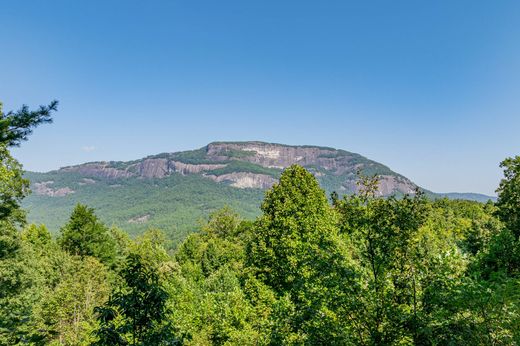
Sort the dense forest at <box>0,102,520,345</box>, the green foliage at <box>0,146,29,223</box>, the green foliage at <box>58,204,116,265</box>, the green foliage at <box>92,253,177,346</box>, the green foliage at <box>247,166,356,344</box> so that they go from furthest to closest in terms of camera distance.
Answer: the green foliage at <box>58,204,116,265</box>, the green foliage at <box>0,146,29,223</box>, the green foliage at <box>247,166,356,344</box>, the dense forest at <box>0,102,520,345</box>, the green foliage at <box>92,253,177,346</box>

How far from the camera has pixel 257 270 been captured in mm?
23750

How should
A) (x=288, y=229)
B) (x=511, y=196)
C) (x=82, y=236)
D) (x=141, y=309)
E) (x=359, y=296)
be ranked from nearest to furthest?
(x=141, y=309) < (x=359, y=296) < (x=288, y=229) < (x=511, y=196) < (x=82, y=236)

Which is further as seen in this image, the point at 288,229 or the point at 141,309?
→ the point at 288,229

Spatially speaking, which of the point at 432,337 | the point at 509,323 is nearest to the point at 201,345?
the point at 432,337

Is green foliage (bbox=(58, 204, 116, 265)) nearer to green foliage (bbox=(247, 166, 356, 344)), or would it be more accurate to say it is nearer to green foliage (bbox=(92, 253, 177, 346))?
green foliage (bbox=(247, 166, 356, 344))

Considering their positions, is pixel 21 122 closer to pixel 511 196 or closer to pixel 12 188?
pixel 12 188

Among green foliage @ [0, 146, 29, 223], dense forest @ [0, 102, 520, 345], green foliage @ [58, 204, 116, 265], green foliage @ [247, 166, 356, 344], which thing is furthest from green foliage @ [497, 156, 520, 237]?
green foliage @ [58, 204, 116, 265]

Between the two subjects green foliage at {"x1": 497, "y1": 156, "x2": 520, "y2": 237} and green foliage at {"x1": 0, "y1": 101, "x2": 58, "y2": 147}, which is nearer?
green foliage at {"x1": 0, "y1": 101, "x2": 58, "y2": 147}

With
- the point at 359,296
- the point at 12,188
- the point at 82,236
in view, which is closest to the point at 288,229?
the point at 359,296

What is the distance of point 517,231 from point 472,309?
968 inches

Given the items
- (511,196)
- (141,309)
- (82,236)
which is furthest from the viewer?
(82,236)

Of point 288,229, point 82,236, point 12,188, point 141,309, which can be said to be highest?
point 12,188

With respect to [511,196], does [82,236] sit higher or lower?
lower

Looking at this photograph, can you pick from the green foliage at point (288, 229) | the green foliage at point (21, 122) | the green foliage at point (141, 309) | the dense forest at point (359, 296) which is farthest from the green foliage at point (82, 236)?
the green foliage at point (141, 309)
